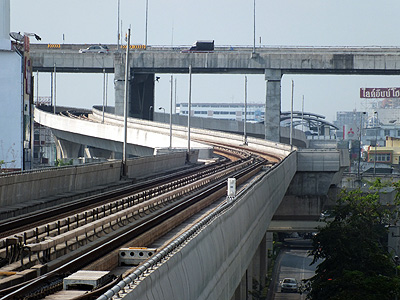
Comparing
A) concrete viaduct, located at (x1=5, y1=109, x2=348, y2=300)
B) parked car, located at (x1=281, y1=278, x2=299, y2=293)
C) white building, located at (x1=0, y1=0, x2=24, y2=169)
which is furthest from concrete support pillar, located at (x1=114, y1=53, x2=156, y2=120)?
parked car, located at (x1=281, y1=278, x2=299, y2=293)

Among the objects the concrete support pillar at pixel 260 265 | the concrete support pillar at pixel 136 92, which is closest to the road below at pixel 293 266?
the concrete support pillar at pixel 260 265

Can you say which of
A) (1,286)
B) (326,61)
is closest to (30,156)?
(326,61)

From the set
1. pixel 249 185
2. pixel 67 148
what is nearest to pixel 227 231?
pixel 249 185

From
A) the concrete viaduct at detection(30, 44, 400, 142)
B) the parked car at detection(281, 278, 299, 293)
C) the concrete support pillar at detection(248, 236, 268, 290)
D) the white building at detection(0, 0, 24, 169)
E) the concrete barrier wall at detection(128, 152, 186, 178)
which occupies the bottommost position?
the parked car at detection(281, 278, 299, 293)

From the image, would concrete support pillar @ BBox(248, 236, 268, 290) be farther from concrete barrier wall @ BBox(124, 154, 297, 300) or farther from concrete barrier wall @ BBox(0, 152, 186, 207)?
concrete barrier wall @ BBox(124, 154, 297, 300)

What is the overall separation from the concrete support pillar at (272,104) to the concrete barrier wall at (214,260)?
69.0 meters

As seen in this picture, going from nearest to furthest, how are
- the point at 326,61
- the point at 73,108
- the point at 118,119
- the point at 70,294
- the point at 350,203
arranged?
the point at 70,294 < the point at 350,203 < the point at 326,61 < the point at 118,119 < the point at 73,108

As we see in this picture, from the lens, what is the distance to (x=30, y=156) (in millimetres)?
72375

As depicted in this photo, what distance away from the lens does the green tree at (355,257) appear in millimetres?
39875

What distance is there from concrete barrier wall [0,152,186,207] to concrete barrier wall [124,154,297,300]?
8673 millimetres

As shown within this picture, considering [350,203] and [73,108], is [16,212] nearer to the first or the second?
[350,203]

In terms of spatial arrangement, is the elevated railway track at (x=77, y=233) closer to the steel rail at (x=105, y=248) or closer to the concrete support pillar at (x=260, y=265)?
the steel rail at (x=105, y=248)

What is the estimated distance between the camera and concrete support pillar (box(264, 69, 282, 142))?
10188 cm

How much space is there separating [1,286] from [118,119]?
9286cm
